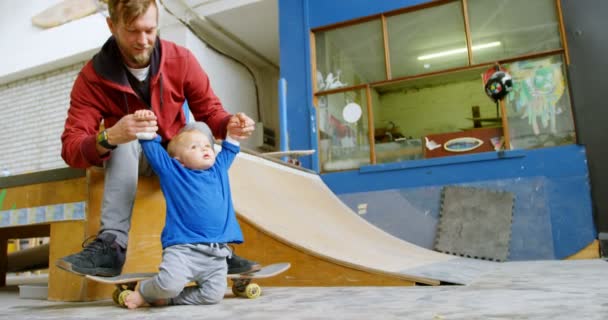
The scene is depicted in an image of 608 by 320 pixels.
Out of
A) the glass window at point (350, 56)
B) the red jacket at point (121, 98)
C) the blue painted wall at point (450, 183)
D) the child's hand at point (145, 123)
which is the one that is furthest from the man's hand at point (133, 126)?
the glass window at point (350, 56)

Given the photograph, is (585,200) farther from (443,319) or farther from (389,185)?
(443,319)

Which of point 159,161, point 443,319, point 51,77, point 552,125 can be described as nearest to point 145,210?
point 159,161

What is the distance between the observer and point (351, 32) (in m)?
5.01

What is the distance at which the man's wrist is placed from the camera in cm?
141

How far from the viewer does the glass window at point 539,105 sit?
12.7 ft

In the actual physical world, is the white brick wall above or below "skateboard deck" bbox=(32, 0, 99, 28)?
below

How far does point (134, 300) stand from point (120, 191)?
1.27 feet

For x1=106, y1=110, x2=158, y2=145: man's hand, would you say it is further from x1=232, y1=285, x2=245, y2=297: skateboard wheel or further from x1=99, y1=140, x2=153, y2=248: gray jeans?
x1=232, y1=285, x2=245, y2=297: skateboard wheel

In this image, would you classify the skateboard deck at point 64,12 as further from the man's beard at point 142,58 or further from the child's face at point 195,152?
the child's face at point 195,152

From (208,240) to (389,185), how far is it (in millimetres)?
3020

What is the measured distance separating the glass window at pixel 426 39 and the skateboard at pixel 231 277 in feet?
11.5

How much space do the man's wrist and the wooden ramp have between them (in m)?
0.79

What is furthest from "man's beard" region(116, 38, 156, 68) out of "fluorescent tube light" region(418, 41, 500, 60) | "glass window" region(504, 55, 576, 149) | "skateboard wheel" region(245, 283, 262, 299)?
"fluorescent tube light" region(418, 41, 500, 60)

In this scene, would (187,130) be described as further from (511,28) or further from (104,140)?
(511,28)
